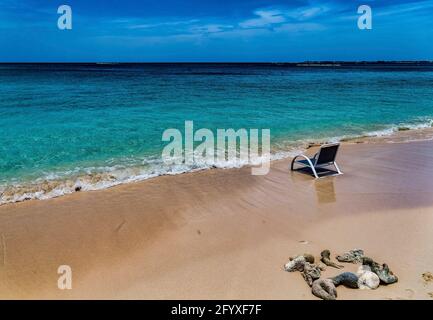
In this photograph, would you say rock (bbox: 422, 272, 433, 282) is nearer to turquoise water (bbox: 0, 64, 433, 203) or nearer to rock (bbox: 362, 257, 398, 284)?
rock (bbox: 362, 257, 398, 284)

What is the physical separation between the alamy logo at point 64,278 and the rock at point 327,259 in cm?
324

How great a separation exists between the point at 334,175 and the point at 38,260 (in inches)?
263

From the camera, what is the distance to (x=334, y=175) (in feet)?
30.4

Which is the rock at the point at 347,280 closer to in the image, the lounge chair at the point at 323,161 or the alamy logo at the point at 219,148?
the lounge chair at the point at 323,161

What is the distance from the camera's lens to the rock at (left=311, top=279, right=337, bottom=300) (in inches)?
169

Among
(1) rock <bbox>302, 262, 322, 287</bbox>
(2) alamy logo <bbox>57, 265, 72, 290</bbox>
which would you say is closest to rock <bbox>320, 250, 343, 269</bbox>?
(1) rock <bbox>302, 262, 322, 287</bbox>

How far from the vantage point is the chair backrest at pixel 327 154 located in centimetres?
913

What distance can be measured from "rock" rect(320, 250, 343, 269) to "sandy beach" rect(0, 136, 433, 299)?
0.41 feet

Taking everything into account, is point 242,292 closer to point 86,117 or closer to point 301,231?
point 301,231

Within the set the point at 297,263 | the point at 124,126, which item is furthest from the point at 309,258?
the point at 124,126

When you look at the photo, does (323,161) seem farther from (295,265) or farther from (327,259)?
(295,265)

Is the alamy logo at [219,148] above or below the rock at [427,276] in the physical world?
above

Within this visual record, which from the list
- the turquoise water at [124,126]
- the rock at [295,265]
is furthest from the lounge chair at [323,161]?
the rock at [295,265]

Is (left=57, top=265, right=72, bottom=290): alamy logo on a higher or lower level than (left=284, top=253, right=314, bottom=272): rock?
lower
